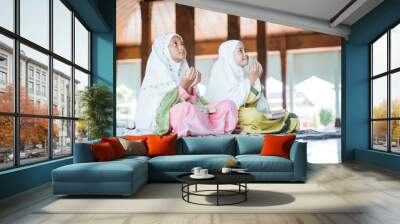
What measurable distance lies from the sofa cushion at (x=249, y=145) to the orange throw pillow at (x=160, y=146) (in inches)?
44.6

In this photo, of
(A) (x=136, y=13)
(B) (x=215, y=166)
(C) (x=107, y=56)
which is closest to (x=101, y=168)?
(B) (x=215, y=166)

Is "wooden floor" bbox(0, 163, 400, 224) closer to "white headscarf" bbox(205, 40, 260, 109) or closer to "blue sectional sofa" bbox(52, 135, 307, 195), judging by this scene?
"blue sectional sofa" bbox(52, 135, 307, 195)

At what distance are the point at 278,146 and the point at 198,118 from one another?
207 cm

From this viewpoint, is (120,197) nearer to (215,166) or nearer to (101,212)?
(101,212)

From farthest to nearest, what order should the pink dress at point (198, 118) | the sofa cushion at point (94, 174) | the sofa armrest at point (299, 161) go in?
the pink dress at point (198, 118)
the sofa armrest at point (299, 161)
the sofa cushion at point (94, 174)

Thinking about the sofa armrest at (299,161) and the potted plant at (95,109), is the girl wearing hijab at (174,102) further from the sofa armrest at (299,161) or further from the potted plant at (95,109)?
the sofa armrest at (299,161)

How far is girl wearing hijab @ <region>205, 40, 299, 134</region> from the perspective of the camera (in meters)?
7.84

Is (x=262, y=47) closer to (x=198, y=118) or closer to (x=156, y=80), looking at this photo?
(x=198, y=118)

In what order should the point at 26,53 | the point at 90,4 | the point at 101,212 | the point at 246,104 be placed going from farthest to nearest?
the point at 246,104 → the point at 90,4 → the point at 26,53 → the point at 101,212

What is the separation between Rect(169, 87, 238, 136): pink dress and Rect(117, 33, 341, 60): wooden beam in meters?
1.13

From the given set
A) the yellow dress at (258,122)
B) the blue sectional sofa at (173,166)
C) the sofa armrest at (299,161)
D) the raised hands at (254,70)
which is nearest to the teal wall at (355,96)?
the yellow dress at (258,122)

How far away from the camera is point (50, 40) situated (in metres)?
5.96

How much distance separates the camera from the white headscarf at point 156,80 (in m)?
7.71

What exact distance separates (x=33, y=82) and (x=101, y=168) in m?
1.85
